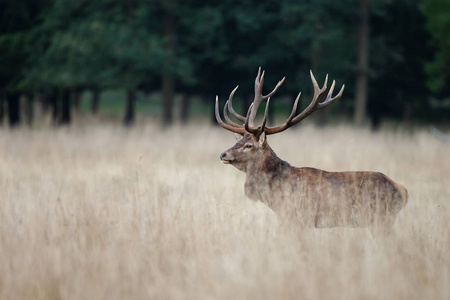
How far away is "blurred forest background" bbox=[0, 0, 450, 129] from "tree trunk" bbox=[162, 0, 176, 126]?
3cm

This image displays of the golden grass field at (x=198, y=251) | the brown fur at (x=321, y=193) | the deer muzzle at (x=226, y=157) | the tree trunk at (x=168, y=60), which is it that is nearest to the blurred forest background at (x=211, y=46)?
the tree trunk at (x=168, y=60)

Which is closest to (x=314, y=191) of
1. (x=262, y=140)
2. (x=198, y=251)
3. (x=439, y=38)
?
(x=262, y=140)

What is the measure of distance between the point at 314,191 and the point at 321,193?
0.08 metres

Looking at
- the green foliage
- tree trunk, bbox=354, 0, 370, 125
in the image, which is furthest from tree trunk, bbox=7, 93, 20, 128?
the green foliage

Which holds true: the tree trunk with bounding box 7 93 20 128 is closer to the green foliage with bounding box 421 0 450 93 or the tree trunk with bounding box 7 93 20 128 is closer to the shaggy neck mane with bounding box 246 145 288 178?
the green foliage with bounding box 421 0 450 93

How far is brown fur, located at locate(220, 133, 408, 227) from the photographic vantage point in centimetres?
504

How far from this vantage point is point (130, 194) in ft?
20.4

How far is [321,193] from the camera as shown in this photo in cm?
517

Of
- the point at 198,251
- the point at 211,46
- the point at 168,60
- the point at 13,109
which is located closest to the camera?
the point at 198,251

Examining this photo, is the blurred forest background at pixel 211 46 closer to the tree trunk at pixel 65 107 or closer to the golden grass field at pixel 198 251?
the tree trunk at pixel 65 107

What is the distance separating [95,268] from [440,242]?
9.13ft

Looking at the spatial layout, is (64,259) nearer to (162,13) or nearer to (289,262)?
(289,262)

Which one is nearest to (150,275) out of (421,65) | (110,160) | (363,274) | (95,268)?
(95,268)

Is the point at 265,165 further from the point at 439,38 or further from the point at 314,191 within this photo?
the point at 439,38
